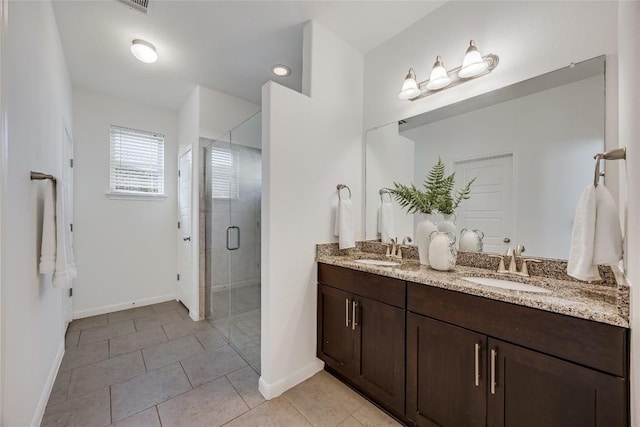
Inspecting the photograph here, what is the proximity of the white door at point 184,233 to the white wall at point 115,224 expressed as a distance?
0.62 ft

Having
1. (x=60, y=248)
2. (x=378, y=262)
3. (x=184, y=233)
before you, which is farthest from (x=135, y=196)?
(x=378, y=262)

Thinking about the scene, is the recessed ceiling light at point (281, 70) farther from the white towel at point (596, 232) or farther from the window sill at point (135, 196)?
the white towel at point (596, 232)

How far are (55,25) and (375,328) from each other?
10.6ft

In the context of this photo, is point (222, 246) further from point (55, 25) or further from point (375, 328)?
point (55, 25)

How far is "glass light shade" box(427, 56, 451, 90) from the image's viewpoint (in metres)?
1.74

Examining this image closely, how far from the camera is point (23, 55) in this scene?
4.22 feet

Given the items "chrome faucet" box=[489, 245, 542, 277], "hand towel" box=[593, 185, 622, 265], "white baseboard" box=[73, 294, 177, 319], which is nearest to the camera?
"hand towel" box=[593, 185, 622, 265]

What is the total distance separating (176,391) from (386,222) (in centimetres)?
200

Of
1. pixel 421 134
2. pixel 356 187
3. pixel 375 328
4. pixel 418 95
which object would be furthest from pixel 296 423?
pixel 418 95

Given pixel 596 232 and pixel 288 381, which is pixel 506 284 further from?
pixel 288 381

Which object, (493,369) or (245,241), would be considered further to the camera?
(245,241)

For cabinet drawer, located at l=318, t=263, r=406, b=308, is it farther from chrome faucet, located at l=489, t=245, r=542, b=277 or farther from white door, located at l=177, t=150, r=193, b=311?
white door, located at l=177, t=150, r=193, b=311

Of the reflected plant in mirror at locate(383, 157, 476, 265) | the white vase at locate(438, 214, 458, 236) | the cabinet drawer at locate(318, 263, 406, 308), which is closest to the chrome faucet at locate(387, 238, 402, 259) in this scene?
the reflected plant in mirror at locate(383, 157, 476, 265)

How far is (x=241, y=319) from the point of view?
255cm
